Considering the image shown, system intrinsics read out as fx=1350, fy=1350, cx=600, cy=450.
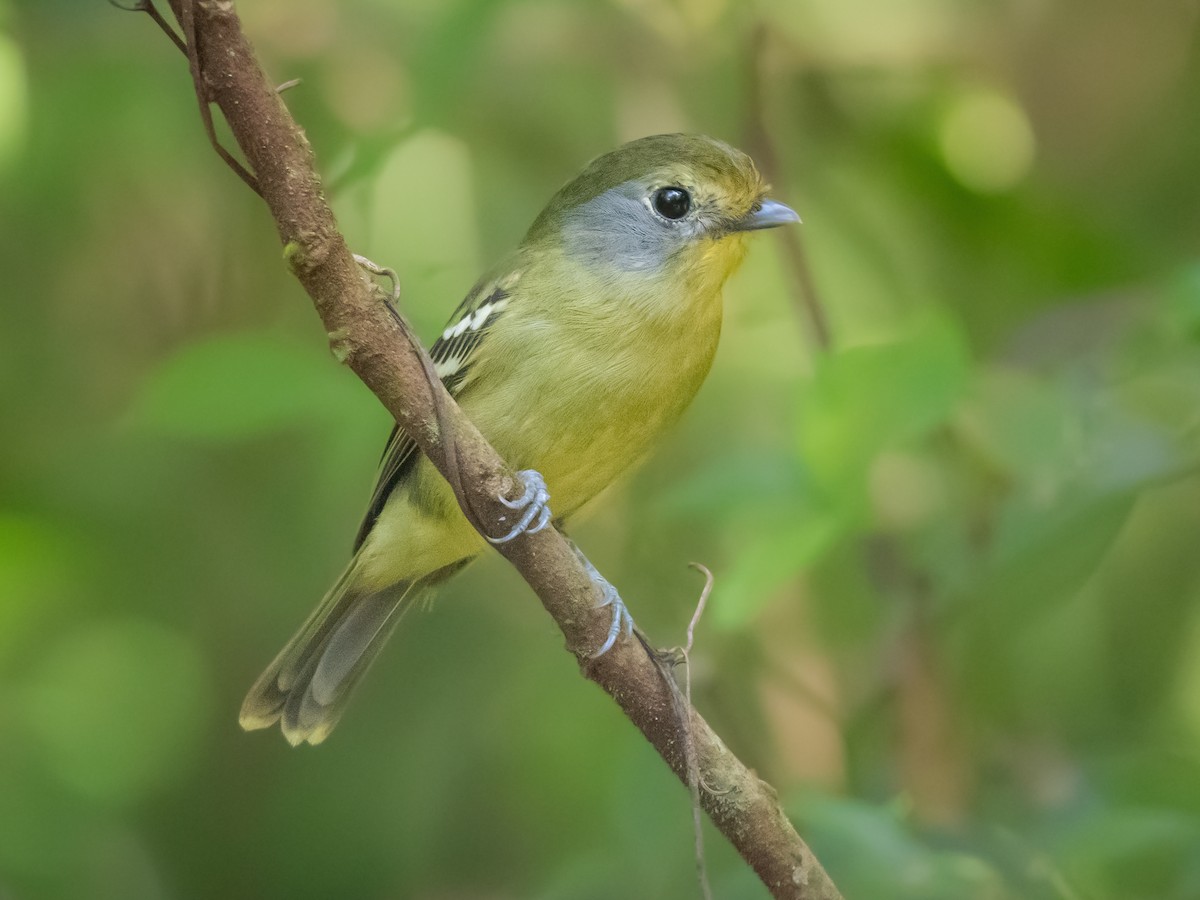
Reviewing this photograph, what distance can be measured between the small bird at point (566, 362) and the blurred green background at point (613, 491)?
188 millimetres

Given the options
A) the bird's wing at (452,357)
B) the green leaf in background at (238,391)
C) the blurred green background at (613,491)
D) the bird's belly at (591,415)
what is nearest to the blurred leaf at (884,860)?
the blurred green background at (613,491)

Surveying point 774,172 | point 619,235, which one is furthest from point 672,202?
point 774,172

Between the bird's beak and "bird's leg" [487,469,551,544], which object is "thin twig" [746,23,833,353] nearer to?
the bird's beak

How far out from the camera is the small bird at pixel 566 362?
242 cm

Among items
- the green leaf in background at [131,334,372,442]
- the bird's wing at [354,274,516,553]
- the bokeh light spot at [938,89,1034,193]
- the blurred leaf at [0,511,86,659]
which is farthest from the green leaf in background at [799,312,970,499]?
the blurred leaf at [0,511,86,659]

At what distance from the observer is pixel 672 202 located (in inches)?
106

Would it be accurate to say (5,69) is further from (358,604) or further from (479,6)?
Answer: (358,604)

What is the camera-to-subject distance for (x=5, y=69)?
2.79 m

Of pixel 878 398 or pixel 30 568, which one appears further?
pixel 30 568

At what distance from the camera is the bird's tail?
275 centimetres

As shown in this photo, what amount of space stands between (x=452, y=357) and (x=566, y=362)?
0.34 metres

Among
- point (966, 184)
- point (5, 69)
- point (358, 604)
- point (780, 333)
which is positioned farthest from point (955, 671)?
point (5, 69)

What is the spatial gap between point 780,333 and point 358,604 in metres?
1.37

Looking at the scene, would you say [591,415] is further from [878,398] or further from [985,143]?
[985,143]
